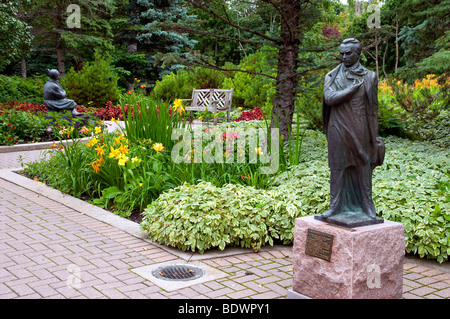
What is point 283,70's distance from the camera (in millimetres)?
7125

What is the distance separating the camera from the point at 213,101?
45.3ft

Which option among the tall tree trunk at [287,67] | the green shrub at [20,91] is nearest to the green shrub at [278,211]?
the tall tree trunk at [287,67]

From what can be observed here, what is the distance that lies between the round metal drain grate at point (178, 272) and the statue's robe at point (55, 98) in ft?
31.4

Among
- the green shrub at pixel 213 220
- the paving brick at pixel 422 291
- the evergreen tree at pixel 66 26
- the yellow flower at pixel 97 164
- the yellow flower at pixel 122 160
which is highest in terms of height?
the evergreen tree at pixel 66 26

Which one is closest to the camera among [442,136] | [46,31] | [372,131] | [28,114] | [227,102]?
[372,131]

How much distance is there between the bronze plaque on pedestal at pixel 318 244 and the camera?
3.31 meters

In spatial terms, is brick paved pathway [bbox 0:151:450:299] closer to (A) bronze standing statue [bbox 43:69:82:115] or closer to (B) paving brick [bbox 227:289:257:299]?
(B) paving brick [bbox 227:289:257:299]

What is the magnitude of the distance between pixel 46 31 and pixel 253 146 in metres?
17.2

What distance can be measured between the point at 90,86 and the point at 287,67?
11.5 meters

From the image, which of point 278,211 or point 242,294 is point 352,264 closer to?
point 242,294

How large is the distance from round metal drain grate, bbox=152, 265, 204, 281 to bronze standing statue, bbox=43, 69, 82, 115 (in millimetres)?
9457

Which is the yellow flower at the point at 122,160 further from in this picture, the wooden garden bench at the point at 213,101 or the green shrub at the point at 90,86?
the green shrub at the point at 90,86

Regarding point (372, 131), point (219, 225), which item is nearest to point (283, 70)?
point (219, 225)

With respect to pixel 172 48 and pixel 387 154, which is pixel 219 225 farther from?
pixel 172 48
